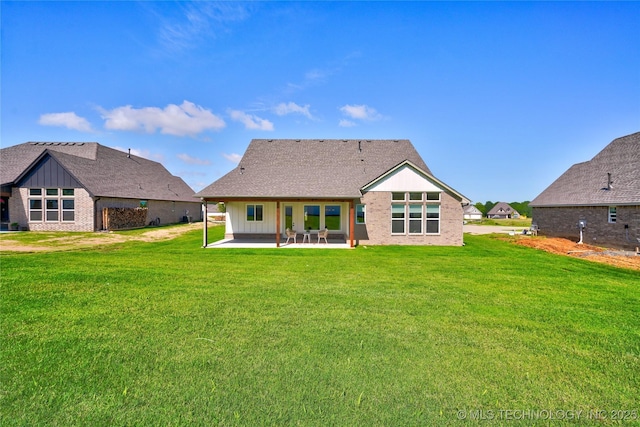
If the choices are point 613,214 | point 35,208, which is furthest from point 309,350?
point 35,208

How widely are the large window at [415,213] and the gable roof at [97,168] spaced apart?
21.5 m

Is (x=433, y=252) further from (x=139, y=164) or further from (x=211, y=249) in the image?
(x=139, y=164)

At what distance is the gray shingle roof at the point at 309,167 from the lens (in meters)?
16.0

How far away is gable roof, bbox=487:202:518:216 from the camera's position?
276 feet

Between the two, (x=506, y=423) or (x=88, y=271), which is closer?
(x=506, y=423)

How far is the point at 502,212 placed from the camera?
83.7 meters

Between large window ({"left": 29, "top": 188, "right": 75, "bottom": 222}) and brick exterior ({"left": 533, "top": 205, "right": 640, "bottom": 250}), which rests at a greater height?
large window ({"left": 29, "top": 188, "right": 75, "bottom": 222})

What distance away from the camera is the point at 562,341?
14.6 feet

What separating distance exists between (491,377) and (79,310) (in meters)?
6.78

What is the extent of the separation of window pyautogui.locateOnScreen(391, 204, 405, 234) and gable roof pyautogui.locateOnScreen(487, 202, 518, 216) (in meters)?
82.0

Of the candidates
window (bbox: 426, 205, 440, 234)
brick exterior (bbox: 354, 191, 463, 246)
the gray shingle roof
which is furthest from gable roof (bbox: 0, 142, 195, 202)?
window (bbox: 426, 205, 440, 234)

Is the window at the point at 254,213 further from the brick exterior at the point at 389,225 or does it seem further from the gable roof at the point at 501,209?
the gable roof at the point at 501,209

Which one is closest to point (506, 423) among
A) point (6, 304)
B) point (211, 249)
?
point (6, 304)

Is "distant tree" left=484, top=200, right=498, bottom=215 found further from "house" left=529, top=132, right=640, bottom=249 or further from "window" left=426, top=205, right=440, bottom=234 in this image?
"window" left=426, top=205, right=440, bottom=234
